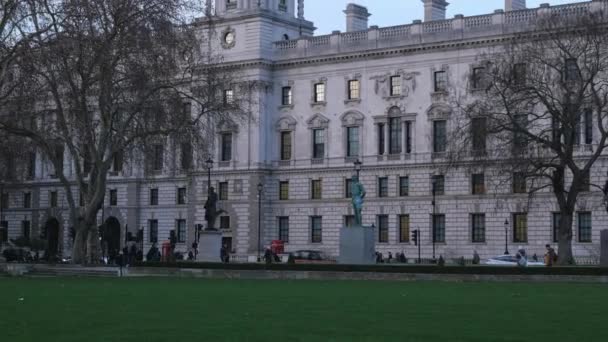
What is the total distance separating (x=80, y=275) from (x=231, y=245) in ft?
151

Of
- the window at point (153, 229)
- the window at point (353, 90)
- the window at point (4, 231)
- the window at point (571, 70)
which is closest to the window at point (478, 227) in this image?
the window at point (353, 90)

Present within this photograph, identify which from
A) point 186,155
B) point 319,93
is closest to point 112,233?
point 319,93

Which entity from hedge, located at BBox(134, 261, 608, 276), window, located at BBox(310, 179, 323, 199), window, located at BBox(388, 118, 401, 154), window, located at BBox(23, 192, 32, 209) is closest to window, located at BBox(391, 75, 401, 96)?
window, located at BBox(388, 118, 401, 154)

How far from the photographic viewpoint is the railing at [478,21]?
90750mm

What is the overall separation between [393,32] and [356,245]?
38.6m

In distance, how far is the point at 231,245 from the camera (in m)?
103

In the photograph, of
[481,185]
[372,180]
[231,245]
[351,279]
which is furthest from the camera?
[231,245]

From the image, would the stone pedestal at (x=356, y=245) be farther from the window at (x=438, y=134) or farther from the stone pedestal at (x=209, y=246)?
the window at (x=438, y=134)

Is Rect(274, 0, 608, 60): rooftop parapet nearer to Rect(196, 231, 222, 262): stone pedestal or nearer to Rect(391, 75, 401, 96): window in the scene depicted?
Rect(391, 75, 401, 96): window

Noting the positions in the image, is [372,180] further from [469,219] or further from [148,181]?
[148,181]

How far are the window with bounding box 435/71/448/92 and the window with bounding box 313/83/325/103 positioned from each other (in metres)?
10.6

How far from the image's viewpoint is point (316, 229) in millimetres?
100750

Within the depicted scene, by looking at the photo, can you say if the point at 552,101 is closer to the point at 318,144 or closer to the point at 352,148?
the point at 352,148

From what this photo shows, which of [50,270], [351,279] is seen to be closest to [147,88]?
[50,270]
